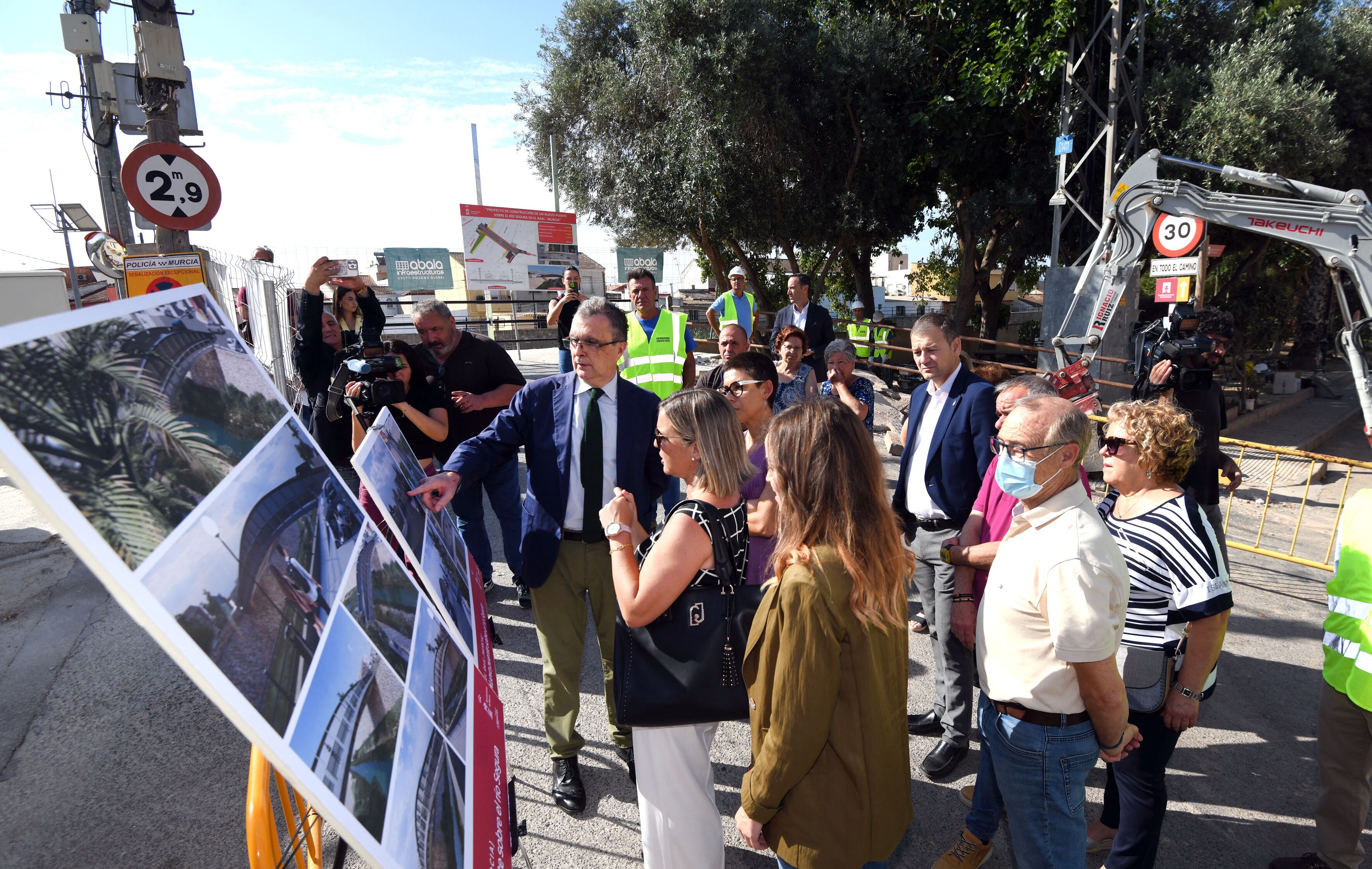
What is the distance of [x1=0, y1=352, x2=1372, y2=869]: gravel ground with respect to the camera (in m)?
2.73

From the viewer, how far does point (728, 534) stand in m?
2.08

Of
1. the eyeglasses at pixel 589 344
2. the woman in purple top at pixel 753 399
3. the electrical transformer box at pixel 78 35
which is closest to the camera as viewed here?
the eyeglasses at pixel 589 344

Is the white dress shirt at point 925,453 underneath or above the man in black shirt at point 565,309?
underneath

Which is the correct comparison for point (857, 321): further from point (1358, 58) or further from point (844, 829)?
point (844, 829)

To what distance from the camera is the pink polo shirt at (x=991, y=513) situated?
109 inches

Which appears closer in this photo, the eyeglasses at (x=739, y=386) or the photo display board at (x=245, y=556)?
the photo display board at (x=245, y=556)

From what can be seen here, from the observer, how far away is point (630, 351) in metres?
5.97

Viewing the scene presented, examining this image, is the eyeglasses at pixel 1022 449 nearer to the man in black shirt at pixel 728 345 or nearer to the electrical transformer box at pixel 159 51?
the man in black shirt at pixel 728 345

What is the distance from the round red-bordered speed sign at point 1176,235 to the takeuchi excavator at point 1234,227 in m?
0.44

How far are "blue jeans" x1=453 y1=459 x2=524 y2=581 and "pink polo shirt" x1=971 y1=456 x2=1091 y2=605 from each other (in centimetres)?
275

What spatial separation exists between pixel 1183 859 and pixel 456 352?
4431 millimetres

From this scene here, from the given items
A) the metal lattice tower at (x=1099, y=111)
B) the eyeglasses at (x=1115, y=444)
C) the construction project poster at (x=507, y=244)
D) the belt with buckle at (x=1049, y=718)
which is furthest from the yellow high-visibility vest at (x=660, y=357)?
the construction project poster at (x=507, y=244)

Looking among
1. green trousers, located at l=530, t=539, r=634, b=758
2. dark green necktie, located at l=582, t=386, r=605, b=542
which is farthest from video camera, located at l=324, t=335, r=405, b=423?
green trousers, located at l=530, t=539, r=634, b=758

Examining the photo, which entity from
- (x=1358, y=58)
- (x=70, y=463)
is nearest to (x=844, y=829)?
(x=70, y=463)
